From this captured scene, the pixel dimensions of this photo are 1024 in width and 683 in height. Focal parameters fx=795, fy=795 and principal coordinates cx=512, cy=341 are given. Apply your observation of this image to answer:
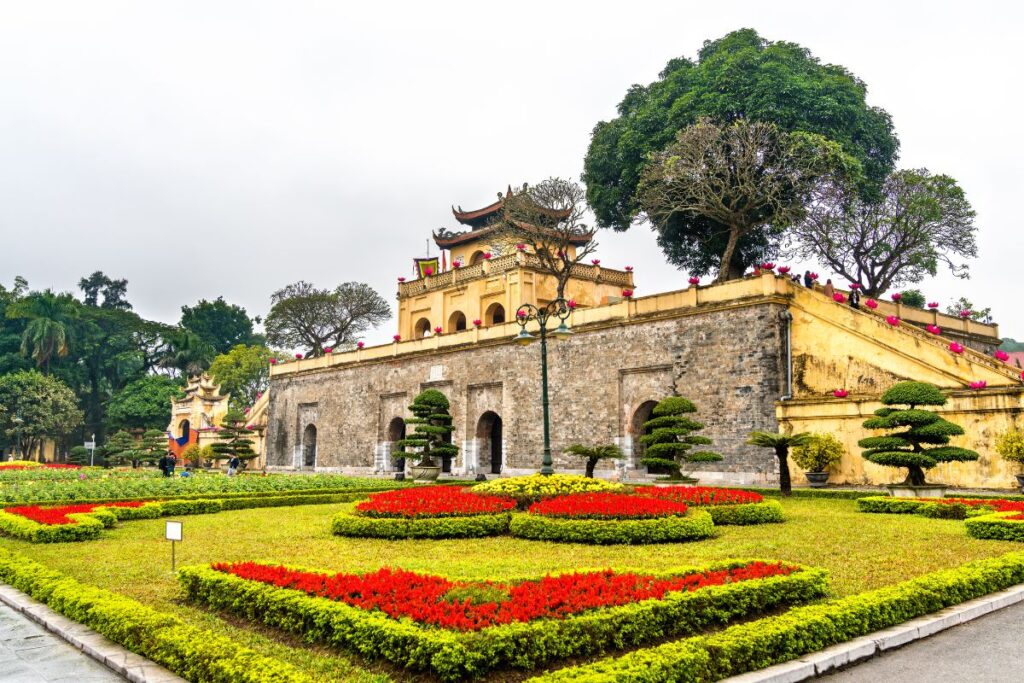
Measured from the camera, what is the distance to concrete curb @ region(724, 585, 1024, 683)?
5332mm

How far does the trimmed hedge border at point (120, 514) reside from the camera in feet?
37.8

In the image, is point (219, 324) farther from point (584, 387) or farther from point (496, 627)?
point (496, 627)

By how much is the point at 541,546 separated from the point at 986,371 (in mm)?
12770

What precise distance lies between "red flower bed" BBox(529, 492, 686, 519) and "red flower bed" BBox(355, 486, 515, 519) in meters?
0.72

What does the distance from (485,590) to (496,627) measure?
106 centimetres

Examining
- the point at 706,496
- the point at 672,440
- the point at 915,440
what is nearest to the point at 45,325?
the point at 672,440

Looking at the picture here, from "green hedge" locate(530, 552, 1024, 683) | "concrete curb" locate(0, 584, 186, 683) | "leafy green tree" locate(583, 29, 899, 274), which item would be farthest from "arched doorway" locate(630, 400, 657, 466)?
"concrete curb" locate(0, 584, 186, 683)

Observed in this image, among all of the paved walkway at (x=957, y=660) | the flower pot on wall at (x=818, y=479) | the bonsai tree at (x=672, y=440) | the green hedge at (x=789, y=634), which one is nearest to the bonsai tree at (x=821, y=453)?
the flower pot on wall at (x=818, y=479)

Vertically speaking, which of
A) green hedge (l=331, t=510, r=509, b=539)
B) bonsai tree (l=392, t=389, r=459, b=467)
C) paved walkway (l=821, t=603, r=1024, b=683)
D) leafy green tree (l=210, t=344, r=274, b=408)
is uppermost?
leafy green tree (l=210, t=344, r=274, b=408)

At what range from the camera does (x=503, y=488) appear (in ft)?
46.5

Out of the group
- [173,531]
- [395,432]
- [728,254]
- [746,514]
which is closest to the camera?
[173,531]

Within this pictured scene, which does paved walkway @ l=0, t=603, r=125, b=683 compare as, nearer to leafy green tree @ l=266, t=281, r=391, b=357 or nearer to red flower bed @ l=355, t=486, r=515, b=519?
red flower bed @ l=355, t=486, r=515, b=519

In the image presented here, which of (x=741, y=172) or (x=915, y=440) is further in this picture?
(x=741, y=172)

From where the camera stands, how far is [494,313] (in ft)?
125
